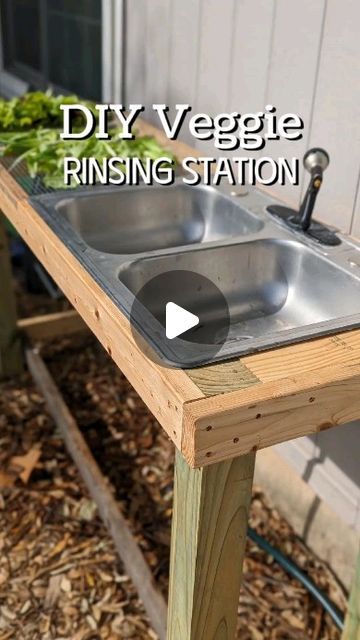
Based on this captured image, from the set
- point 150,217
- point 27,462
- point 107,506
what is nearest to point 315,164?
point 150,217

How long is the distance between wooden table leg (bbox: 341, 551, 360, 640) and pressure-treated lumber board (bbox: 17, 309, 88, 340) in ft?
5.92

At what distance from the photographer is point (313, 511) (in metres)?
2.19

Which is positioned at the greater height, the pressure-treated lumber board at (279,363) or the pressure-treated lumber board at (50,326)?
the pressure-treated lumber board at (279,363)

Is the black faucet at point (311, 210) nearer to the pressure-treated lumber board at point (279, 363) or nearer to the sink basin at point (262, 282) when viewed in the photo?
the sink basin at point (262, 282)

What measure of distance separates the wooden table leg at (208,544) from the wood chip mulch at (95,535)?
650mm

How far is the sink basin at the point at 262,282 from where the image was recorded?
1.51 meters

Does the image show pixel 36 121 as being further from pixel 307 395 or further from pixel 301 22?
pixel 307 395

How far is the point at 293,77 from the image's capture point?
1.88 metres

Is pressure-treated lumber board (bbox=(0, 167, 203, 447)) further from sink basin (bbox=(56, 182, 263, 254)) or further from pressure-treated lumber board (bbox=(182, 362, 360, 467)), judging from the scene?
sink basin (bbox=(56, 182, 263, 254))

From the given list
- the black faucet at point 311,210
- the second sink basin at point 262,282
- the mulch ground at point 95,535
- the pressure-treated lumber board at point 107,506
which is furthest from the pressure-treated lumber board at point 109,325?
the mulch ground at point 95,535

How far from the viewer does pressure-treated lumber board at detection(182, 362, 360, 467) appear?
104 centimetres

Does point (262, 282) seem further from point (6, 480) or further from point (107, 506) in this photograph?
point (6, 480)

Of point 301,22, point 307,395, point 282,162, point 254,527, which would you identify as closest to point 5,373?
point 254,527

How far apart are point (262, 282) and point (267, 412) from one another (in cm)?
62
